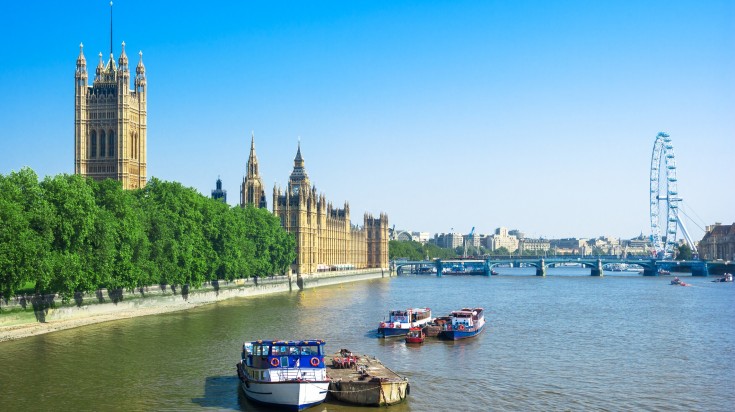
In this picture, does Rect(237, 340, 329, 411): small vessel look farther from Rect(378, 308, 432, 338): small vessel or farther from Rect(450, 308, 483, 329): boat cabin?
Rect(450, 308, 483, 329): boat cabin

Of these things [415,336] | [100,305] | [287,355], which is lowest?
[415,336]

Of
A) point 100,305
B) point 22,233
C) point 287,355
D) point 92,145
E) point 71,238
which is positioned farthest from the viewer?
point 92,145

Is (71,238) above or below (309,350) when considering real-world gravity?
above

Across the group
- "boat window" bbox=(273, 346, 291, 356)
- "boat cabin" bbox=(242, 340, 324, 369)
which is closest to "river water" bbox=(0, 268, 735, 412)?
"boat cabin" bbox=(242, 340, 324, 369)

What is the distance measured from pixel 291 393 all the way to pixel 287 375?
47.8 inches

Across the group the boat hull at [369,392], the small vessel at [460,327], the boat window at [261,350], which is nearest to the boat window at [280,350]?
the boat window at [261,350]

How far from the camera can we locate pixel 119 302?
78875 millimetres

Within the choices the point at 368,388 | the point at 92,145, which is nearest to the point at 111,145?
the point at 92,145

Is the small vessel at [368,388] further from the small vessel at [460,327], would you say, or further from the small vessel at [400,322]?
the small vessel at [400,322]

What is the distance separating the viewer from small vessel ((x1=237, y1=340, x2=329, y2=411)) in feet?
131

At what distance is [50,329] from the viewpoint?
214 feet

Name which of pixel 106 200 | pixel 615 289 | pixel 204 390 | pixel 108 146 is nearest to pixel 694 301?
pixel 615 289

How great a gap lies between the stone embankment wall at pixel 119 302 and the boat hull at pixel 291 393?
29103 millimetres

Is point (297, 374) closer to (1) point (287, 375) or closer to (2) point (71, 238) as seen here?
(1) point (287, 375)
